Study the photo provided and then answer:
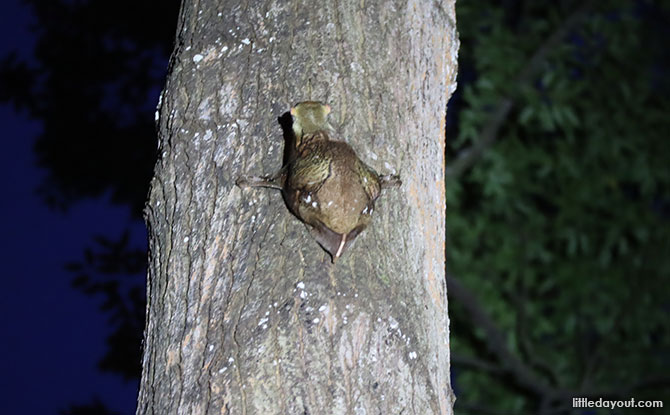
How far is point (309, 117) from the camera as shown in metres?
0.99

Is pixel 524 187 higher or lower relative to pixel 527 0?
lower

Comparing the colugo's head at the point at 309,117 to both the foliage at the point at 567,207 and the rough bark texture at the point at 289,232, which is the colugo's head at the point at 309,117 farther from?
the foliage at the point at 567,207

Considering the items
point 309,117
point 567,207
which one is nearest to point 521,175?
point 567,207

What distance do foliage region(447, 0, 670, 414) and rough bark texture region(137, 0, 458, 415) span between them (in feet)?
5.79

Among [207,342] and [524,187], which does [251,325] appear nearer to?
[207,342]

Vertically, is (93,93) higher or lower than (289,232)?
higher

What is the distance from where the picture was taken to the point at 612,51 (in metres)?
3.00

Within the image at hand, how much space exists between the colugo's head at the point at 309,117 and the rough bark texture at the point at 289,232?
38 millimetres

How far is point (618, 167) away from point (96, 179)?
214 cm

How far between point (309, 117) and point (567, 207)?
2.38 m

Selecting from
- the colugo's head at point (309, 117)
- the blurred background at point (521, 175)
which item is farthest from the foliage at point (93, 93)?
the colugo's head at point (309, 117)

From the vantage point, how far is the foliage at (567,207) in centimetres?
297

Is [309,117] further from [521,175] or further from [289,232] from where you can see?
[521,175]

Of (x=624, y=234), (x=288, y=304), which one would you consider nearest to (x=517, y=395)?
(x=624, y=234)
